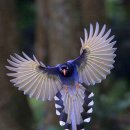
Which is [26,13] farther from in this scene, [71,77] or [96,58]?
[71,77]

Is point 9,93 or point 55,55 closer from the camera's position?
point 9,93

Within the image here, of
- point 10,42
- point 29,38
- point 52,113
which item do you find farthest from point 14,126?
point 29,38

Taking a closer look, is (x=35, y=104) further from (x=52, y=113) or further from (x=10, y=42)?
(x=10, y=42)

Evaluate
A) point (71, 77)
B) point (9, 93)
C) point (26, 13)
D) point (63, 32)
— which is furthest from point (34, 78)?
point (26, 13)

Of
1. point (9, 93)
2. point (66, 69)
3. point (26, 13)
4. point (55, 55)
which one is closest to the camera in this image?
point (66, 69)

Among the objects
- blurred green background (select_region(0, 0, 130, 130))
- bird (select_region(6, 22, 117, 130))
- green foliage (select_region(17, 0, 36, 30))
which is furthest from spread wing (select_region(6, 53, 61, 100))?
green foliage (select_region(17, 0, 36, 30))

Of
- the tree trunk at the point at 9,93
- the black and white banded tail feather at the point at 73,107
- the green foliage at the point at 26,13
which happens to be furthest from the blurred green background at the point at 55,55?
the green foliage at the point at 26,13

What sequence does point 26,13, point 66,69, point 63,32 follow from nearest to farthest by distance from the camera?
point 66,69
point 63,32
point 26,13

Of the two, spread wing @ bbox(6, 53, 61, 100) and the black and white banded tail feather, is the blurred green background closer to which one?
spread wing @ bbox(6, 53, 61, 100)
